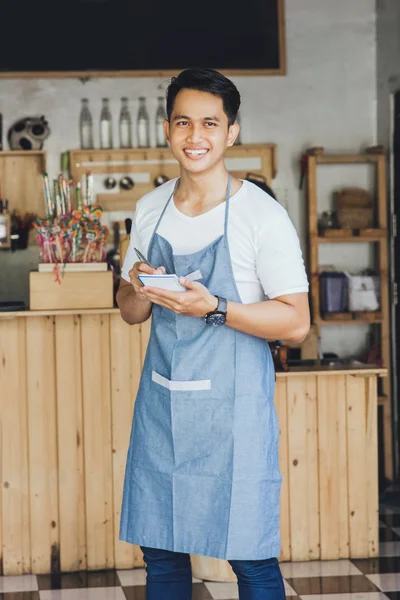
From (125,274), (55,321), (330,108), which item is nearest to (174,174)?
→ (330,108)

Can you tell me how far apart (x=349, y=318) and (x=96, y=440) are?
8.63 ft

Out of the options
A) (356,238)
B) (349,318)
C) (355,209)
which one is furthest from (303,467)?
(355,209)

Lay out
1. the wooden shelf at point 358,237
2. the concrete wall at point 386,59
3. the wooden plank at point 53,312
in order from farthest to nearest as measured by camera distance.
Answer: the wooden shelf at point 358,237 → the concrete wall at point 386,59 → the wooden plank at point 53,312

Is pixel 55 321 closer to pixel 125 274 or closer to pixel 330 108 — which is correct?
pixel 125 274

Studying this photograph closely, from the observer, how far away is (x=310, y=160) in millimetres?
6184

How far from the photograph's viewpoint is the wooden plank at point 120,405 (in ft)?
13.0

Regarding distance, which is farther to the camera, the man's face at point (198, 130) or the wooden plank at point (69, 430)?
the wooden plank at point (69, 430)

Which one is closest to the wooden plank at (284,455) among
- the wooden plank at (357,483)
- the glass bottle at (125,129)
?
the wooden plank at (357,483)

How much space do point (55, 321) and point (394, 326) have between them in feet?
9.68

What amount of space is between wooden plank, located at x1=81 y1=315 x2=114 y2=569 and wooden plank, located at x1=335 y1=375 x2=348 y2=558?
97 cm

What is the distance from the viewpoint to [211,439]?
7.88 feet

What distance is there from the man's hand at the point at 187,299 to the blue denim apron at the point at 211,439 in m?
0.12

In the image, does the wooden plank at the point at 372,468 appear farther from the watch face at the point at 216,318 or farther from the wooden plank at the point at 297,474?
the watch face at the point at 216,318

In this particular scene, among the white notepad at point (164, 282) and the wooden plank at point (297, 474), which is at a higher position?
the white notepad at point (164, 282)
